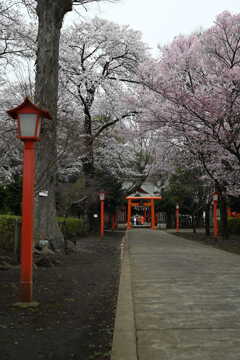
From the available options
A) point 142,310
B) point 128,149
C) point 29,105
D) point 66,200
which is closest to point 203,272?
point 142,310

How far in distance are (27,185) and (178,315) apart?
2.42 metres

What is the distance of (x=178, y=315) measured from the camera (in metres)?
4.83

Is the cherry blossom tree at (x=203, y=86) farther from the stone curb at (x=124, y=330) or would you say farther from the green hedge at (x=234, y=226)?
the green hedge at (x=234, y=226)

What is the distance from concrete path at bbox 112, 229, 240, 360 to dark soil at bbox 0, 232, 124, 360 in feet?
0.59

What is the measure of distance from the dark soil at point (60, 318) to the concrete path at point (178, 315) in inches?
7.1

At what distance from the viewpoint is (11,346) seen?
3633mm

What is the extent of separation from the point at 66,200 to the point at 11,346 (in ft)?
64.8

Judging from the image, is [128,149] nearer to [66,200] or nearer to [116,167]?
[116,167]

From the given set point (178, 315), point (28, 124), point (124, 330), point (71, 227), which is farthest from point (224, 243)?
point (124, 330)

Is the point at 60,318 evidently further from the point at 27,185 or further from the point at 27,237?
the point at 27,185

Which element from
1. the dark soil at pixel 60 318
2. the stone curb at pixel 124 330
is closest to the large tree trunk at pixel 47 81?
the dark soil at pixel 60 318

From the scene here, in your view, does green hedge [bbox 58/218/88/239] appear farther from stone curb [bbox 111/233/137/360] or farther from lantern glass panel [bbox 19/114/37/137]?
lantern glass panel [bbox 19/114/37/137]

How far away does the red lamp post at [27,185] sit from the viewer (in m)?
5.14

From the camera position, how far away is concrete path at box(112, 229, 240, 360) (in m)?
3.55
